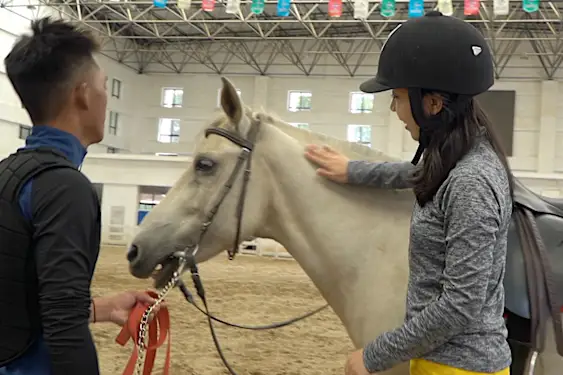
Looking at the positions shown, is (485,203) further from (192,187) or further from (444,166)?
(192,187)

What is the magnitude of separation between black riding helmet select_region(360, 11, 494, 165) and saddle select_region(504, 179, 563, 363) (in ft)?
1.45

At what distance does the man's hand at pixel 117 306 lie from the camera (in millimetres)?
1307

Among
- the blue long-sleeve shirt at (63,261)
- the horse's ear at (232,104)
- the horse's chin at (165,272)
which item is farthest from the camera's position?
the horse's chin at (165,272)

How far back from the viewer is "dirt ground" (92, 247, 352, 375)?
4.48 meters

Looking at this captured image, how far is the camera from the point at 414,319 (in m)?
1.13

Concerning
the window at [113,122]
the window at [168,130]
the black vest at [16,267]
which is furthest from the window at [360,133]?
the black vest at [16,267]

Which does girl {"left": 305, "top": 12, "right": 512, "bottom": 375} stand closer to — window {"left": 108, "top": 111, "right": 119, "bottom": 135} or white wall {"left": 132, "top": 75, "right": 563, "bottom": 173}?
white wall {"left": 132, "top": 75, "right": 563, "bottom": 173}

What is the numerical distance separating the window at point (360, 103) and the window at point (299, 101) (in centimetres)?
163

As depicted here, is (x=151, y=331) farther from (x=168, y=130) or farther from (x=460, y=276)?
(x=168, y=130)

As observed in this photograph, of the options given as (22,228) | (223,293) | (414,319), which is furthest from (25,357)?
(223,293)

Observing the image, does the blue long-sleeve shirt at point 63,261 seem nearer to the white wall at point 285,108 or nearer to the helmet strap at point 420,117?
the helmet strap at point 420,117

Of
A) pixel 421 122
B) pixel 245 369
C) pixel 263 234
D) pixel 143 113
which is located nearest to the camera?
pixel 421 122

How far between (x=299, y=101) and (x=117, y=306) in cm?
2037

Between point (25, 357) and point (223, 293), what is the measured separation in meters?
6.92
